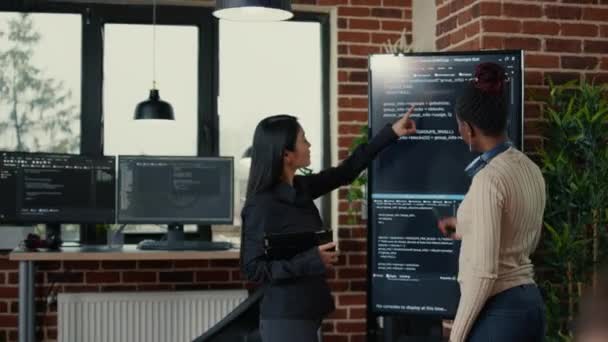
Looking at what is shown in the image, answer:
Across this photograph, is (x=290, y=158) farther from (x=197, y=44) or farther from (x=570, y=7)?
(x=197, y=44)

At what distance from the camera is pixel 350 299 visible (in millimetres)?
5238

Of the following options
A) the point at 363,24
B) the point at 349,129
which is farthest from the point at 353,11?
the point at 349,129

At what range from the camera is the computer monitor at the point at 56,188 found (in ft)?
15.6

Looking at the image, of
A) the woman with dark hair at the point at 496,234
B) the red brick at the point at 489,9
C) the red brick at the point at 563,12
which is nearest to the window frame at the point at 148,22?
the red brick at the point at 489,9

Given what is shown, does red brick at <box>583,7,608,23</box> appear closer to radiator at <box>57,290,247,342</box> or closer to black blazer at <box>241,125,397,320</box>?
black blazer at <box>241,125,397,320</box>

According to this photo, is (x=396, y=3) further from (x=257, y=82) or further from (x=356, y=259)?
(x=356, y=259)

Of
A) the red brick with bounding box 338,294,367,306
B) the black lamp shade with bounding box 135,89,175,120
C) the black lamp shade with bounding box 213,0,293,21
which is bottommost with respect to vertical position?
the red brick with bounding box 338,294,367,306

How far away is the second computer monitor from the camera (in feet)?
16.0

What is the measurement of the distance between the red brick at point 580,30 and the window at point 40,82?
9.16 feet

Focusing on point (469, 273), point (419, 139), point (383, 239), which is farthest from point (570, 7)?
point (469, 273)

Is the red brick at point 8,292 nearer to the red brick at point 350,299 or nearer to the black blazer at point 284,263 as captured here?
the red brick at point 350,299

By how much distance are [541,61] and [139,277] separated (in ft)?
8.50

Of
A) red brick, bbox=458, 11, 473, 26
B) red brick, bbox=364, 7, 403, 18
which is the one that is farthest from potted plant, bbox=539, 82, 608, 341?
red brick, bbox=364, 7, 403, 18

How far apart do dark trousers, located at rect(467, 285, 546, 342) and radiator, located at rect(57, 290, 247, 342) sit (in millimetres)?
2785
